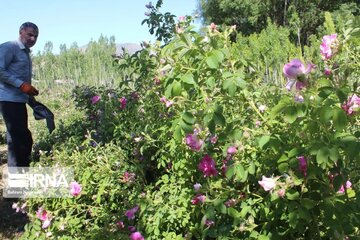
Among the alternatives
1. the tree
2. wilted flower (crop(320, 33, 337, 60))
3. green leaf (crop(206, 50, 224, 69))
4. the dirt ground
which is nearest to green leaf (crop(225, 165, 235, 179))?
green leaf (crop(206, 50, 224, 69))

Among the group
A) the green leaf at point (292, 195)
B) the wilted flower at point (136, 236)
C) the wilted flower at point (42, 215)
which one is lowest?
the wilted flower at point (136, 236)

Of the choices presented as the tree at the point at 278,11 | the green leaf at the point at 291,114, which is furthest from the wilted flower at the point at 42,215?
the tree at the point at 278,11

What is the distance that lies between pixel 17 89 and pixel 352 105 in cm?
327

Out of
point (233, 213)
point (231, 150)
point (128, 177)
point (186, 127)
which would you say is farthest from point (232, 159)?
point (128, 177)

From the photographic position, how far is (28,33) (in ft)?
12.8

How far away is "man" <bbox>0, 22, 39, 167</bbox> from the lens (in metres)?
3.77

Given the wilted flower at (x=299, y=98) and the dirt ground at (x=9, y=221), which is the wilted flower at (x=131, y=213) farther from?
the dirt ground at (x=9, y=221)

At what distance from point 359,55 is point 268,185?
0.74m

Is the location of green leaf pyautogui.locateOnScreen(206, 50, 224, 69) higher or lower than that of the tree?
lower

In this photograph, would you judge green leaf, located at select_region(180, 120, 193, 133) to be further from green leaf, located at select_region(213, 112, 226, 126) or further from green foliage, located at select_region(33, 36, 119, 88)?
green foliage, located at select_region(33, 36, 119, 88)

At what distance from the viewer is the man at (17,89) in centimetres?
377

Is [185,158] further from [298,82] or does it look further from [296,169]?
[298,82]

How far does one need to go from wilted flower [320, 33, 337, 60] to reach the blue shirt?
3.04 m

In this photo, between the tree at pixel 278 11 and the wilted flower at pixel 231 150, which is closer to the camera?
the wilted flower at pixel 231 150
